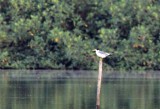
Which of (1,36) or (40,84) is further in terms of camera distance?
(1,36)

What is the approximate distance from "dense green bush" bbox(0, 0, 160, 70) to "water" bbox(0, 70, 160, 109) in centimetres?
108

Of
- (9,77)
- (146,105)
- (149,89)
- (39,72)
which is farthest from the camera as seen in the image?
(39,72)

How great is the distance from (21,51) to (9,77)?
5.15 meters


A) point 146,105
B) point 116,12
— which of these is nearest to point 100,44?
point 116,12

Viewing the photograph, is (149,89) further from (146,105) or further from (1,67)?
(1,67)

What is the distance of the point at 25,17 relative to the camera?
44.8 meters

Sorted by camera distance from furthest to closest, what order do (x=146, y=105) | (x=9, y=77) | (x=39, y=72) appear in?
(x=39, y=72)
(x=9, y=77)
(x=146, y=105)

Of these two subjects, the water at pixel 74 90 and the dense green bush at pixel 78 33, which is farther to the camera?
the dense green bush at pixel 78 33

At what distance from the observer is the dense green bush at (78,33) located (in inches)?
1708

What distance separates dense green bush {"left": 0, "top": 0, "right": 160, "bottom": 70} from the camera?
142 ft

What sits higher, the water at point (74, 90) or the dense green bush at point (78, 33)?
the dense green bush at point (78, 33)

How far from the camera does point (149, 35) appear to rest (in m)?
43.6

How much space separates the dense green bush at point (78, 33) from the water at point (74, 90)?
1084mm

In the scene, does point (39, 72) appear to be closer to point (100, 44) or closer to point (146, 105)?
point (100, 44)
